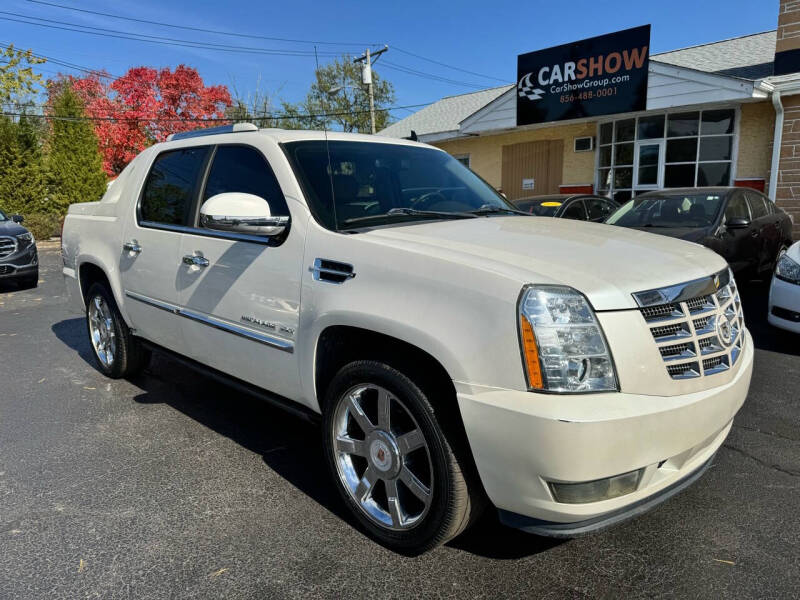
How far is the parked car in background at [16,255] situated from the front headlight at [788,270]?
11.1 m

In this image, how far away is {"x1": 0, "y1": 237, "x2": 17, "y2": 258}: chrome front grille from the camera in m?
9.92

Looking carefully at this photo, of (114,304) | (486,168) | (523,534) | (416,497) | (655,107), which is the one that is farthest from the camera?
(486,168)

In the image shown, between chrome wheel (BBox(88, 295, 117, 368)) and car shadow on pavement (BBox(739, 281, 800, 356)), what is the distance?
5.89m

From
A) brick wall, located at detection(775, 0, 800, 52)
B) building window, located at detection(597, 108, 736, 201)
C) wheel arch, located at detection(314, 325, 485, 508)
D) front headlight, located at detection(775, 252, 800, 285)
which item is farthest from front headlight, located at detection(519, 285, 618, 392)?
building window, located at detection(597, 108, 736, 201)

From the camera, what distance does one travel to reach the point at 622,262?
2348 millimetres

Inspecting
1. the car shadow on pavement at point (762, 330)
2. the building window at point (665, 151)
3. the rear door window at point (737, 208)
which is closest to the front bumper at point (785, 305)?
the car shadow on pavement at point (762, 330)

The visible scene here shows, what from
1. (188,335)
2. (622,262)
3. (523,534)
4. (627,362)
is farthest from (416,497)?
(188,335)

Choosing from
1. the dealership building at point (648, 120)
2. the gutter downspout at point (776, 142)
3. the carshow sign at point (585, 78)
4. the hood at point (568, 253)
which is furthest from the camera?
the carshow sign at point (585, 78)

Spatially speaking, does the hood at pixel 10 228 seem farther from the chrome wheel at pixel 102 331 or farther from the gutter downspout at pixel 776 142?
the gutter downspout at pixel 776 142

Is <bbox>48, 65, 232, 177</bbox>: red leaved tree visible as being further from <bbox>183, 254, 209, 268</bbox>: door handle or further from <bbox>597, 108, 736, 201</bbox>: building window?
<bbox>183, 254, 209, 268</bbox>: door handle

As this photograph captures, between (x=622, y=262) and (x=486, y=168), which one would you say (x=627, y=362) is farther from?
(x=486, y=168)

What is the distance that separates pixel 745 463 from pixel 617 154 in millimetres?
12943

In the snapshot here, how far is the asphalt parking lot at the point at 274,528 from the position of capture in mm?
2363

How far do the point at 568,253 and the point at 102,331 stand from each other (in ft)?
14.1
